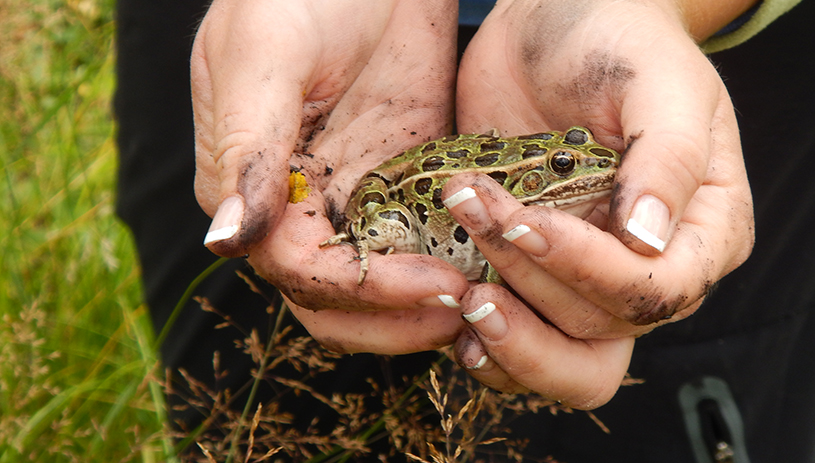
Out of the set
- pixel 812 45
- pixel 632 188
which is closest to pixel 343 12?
pixel 632 188

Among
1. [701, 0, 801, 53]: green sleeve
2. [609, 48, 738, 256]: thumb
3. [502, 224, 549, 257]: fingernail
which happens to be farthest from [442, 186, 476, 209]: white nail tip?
[701, 0, 801, 53]: green sleeve

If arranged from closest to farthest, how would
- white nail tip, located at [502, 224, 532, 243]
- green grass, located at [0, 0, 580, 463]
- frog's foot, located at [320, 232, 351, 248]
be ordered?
white nail tip, located at [502, 224, 532, 243] < frog's foot, located at [320, 232, 351, 248] < green grass, located at [0, 0, 580, 463]

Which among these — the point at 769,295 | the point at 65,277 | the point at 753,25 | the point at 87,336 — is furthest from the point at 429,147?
the point at 65,277

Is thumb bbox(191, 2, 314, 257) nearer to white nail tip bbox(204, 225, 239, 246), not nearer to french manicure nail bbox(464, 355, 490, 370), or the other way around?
white nail tip bbox(204, 225, 239, 246)

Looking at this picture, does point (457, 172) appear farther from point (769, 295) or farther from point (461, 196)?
point (769, 295)

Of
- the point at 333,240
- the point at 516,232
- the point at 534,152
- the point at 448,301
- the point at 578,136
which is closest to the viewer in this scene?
the point at 516,232

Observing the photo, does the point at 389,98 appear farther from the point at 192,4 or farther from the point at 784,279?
the point at 784,279
